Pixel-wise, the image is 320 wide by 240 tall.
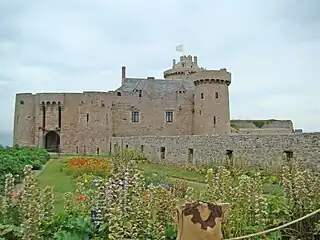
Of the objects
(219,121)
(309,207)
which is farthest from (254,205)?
(219,121)

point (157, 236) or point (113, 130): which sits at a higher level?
point (113, 130)

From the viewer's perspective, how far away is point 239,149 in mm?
18188

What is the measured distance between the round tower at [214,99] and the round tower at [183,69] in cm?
1129

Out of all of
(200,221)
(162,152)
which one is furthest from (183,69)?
(200,221)

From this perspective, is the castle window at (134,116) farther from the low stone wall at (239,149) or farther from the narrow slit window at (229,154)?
the narrow slit window at (229,154)

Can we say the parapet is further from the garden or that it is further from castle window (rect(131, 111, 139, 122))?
the garden

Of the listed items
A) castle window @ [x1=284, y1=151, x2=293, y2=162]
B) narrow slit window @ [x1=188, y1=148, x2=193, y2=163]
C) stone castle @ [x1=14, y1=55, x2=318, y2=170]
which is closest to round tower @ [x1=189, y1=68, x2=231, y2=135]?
stone castle @ [x1=14, y1=55, x2=318, y2=170]

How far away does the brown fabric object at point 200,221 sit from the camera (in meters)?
2.14

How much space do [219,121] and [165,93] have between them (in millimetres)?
7250

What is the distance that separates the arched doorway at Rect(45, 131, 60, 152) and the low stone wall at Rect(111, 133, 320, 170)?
58.4 ft

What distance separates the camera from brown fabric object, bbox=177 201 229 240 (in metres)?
2.14

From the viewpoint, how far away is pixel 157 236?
3.99 meters

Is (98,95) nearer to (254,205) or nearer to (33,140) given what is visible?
(33,140)

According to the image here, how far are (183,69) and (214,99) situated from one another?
13.3m
